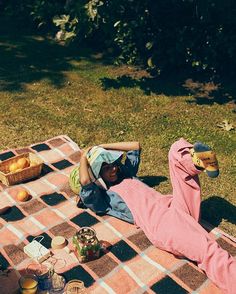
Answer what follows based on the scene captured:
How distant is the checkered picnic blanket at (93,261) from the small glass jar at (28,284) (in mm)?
106

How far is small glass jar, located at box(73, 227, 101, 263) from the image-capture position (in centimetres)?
564

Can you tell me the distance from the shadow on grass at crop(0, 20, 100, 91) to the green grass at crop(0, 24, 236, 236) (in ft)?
0.09

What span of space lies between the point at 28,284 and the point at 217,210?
3.32 meters

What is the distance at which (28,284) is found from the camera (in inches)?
202

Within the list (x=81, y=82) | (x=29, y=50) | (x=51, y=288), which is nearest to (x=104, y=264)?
(x=51, y=288)

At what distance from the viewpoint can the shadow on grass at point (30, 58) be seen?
455 inches

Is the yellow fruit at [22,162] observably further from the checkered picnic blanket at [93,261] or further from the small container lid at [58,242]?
the small container lid at [58,242]

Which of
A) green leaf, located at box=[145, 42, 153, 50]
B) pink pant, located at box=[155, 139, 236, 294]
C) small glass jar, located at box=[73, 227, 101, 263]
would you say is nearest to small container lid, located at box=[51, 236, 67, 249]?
small glass jar, located at box=[73, 227, 101, 263]

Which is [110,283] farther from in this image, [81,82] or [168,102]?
[81,82]

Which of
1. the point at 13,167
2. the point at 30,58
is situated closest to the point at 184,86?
the point at 30,58

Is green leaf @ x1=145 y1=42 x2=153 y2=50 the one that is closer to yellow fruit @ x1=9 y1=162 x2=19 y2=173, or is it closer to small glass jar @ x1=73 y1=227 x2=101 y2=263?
yellow fruit @ x1=9 y1=162 x2=19 y2=173

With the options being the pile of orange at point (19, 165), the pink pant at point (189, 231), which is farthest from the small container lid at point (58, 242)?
the pile of orange at point (19, 165)

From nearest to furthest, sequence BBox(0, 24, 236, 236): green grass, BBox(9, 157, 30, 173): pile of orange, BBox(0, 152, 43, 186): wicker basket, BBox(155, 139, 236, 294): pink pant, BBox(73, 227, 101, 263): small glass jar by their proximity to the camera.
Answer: BBox(155, 139, 236, 294): pink pant → BBox(73, 227, 101, 263): small glass jar → BBox(0, 152, 43, 186): wicker basket → BBox(9, 157, 30, 173): pile of orange → BBox(0, 24, 236, 236): green grass

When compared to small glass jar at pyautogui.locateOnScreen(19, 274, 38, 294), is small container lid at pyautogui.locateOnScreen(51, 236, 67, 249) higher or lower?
lower
